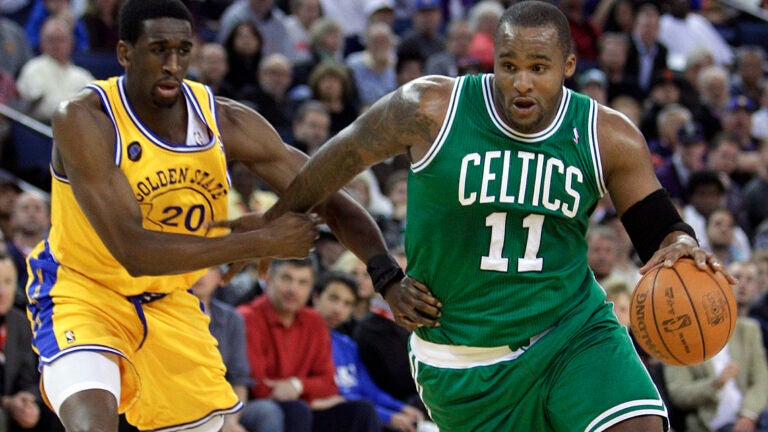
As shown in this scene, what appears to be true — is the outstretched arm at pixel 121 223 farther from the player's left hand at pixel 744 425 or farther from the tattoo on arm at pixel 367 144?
the player's left hand at pixel 744 425

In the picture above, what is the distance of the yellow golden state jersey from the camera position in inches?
189

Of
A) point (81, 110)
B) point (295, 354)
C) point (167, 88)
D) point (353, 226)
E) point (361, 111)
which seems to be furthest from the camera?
point (361, 111)

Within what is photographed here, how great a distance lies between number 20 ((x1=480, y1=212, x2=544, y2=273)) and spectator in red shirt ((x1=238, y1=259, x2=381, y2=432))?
10.7 ft

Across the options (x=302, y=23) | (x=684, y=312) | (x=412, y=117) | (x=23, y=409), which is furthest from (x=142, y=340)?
(x=302, y=23)

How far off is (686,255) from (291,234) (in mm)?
Result: 1557

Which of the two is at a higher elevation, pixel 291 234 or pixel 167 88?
pixel 167 88

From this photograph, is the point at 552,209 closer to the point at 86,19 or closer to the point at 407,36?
the point at 86,19

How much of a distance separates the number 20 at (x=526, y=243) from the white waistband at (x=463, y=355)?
0.89ft

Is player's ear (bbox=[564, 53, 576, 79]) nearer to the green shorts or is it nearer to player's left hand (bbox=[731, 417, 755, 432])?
the green shorts

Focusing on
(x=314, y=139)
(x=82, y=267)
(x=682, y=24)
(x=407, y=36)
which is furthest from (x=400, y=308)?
(x=682, y=24)

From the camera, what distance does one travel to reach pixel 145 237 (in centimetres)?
459

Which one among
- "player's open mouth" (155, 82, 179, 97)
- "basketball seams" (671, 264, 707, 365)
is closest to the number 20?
"basketball seams" (671, 264, 707, 365)

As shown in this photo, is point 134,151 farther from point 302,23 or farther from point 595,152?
point 302,23

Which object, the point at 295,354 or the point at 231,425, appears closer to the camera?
the point at 231,425
